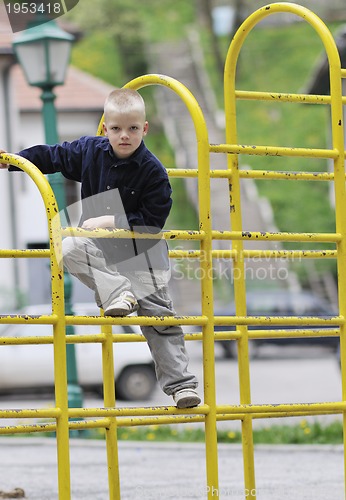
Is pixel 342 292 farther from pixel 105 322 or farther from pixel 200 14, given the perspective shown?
pixel 200 14

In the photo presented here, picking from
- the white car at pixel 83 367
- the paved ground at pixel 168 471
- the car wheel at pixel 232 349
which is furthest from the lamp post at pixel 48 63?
the car wheel at pixel 232 349

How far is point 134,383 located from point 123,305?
10.2 metres

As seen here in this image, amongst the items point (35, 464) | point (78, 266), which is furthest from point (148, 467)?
point (78, 266)

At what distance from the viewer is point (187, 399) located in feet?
14.2

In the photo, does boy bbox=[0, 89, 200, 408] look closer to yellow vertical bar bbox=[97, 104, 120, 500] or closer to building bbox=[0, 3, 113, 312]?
yellow vertical bar bbox=[97, 104, 120, 500]

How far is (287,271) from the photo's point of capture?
28.4 m

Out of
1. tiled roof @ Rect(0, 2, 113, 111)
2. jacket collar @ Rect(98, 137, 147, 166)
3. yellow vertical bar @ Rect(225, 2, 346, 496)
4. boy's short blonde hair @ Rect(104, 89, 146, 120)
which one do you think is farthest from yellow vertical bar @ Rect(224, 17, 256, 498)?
tiled roof @ Rect(0, 2, 113, 111)

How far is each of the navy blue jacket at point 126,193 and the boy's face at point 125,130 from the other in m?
0.07

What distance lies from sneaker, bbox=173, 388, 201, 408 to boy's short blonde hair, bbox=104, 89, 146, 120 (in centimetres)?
113

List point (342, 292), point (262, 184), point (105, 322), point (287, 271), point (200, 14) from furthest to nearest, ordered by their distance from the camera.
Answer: point (200, 14) → point (262, 184) → point (287, 271) → point (342, 292) → point (105, 322)

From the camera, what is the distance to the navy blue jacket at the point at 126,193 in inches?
173

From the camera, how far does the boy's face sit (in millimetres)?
4297

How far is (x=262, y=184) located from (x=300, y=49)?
33.8ft

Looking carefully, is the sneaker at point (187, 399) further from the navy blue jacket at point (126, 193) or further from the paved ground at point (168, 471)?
the paved ground at point (168, 471)
